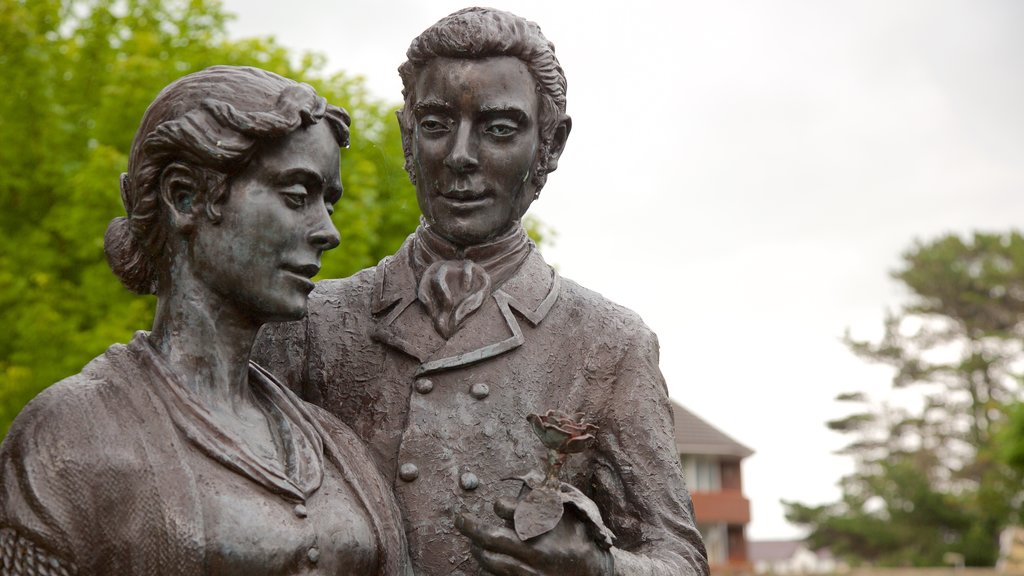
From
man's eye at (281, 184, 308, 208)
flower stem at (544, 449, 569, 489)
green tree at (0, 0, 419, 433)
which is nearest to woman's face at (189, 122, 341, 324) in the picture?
man's eye at (281, 184, 308, 208)

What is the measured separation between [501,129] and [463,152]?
→ 0.57ft

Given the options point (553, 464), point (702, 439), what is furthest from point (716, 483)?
point (553, 464)

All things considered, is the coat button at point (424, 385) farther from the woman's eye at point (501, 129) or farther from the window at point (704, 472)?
the window at point (704, 472)

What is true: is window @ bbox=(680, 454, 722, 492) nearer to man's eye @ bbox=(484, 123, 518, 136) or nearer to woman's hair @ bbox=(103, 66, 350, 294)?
man's eye @ bbox=(484, 123, 518, 136)

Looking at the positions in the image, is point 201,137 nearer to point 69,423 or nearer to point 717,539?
point 69,423

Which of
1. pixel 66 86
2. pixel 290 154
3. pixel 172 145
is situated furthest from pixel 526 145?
pixel 66 86

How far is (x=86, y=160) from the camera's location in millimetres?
21781

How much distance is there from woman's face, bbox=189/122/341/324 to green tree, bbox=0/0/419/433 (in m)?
12.8

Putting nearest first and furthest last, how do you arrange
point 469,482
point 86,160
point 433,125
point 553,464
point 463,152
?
point 553,464
point 469,482
point 463,152
point 433,125
point 86,160

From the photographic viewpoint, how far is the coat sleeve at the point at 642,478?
5.24 meters

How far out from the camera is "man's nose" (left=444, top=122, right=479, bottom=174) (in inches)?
209

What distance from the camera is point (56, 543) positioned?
437 cm

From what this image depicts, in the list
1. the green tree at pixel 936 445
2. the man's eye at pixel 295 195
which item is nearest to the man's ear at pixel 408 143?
the man's eye at pixel 295 195

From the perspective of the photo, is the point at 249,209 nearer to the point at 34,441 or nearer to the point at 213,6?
the point at 34,441
